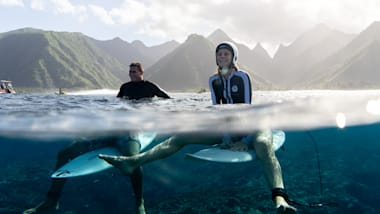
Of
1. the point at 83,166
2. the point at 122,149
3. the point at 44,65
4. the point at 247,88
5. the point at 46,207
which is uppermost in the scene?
the point at 44,65

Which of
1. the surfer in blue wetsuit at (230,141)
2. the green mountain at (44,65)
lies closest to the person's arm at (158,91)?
the surfer in blue wetsuit at (230,141)

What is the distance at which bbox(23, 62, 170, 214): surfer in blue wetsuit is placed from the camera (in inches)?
292

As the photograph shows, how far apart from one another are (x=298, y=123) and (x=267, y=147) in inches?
342

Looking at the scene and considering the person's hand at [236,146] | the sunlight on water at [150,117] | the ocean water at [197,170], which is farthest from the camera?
the ocean water at [197,170]

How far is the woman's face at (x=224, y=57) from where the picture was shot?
672cm

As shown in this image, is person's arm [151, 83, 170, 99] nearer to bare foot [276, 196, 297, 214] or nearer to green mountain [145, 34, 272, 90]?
bare foot [276, 196, 297, 214]

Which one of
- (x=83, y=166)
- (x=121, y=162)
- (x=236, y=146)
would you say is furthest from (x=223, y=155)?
(x=83, y=166)

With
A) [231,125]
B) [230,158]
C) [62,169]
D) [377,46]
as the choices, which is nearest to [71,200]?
[62,169]

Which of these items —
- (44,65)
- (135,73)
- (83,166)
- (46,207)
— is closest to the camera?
(83,166)

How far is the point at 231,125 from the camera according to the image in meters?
11.1

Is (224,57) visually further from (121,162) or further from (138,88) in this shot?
(138,88)

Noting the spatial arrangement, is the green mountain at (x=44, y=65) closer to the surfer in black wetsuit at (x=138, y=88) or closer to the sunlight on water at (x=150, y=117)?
the sunlight on water at (x=150, y=117)

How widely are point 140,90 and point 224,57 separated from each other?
3.65 meters

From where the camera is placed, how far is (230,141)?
678 centimetres
